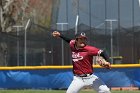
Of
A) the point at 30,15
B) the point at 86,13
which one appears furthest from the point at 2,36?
the point at 86,13

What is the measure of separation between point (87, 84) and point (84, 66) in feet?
1.37

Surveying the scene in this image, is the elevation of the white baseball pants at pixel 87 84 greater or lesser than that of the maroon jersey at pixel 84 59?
lesser

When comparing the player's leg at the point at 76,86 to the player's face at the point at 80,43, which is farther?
the player's face at the point at 80,43

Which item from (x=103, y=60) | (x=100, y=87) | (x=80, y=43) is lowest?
(x=100, y=87)

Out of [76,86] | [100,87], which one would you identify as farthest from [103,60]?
[76,86]

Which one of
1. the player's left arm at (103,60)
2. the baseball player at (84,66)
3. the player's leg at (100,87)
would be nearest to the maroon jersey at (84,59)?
the baseball player at (84,66)

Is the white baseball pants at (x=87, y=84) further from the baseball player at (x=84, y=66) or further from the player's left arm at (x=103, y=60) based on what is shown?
the player's left arm at (x=103, y=60)

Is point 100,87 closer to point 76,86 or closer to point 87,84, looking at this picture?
point 87,84

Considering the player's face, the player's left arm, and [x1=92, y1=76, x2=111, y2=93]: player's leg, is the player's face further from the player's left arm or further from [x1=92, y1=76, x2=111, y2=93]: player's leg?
[x1=92, y1=76, x2=111, y2=93]: player's leg

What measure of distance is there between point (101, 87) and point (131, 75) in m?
9.32

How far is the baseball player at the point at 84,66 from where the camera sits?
395 inches

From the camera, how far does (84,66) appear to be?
10.3 meters

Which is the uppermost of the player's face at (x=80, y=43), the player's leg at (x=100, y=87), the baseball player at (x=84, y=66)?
the player's face at (x=80, y=43)

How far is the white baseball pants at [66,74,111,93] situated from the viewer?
393 inches
